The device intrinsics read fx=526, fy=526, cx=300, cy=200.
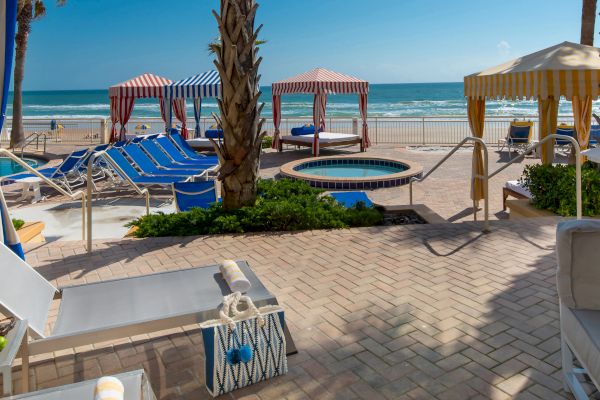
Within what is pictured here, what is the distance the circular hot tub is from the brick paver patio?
484 cm

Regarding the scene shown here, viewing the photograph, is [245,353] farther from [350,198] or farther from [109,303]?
[350,198]

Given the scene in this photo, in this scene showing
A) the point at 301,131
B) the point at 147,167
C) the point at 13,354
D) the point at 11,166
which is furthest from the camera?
the point at 301,131

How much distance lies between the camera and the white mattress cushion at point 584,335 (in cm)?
233

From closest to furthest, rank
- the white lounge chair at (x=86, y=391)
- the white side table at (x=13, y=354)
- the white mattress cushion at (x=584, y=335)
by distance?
the white lounge chair at (x=86, y=391) < the white side table at (x=13, y=354) < the white mattress cushion at (x=584, y=335)

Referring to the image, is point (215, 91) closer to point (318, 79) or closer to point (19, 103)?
point (318, 79)

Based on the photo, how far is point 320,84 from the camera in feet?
52.6

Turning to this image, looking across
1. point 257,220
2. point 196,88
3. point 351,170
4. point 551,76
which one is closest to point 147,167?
point 257,220

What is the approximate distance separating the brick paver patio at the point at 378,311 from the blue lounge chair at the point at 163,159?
5.43 metres

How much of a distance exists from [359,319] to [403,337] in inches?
15.0

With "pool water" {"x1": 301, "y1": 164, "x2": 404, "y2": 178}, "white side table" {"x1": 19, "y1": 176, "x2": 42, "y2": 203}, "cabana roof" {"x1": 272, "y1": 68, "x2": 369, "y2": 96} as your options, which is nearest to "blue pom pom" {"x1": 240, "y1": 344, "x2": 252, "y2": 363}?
"white side table" {"x1": 19, "y1": 176, "x2": 42, "y2": 203}

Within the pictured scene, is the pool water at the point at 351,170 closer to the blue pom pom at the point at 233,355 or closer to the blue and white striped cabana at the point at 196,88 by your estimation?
the blue and white striped cabana at the point at 196,88

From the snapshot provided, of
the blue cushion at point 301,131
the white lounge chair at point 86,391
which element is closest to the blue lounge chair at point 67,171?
the blue cushion at point 301,131

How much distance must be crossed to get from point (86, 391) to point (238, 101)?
4.73 metres

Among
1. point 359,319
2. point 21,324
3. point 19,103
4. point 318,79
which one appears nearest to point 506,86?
point 359,319
